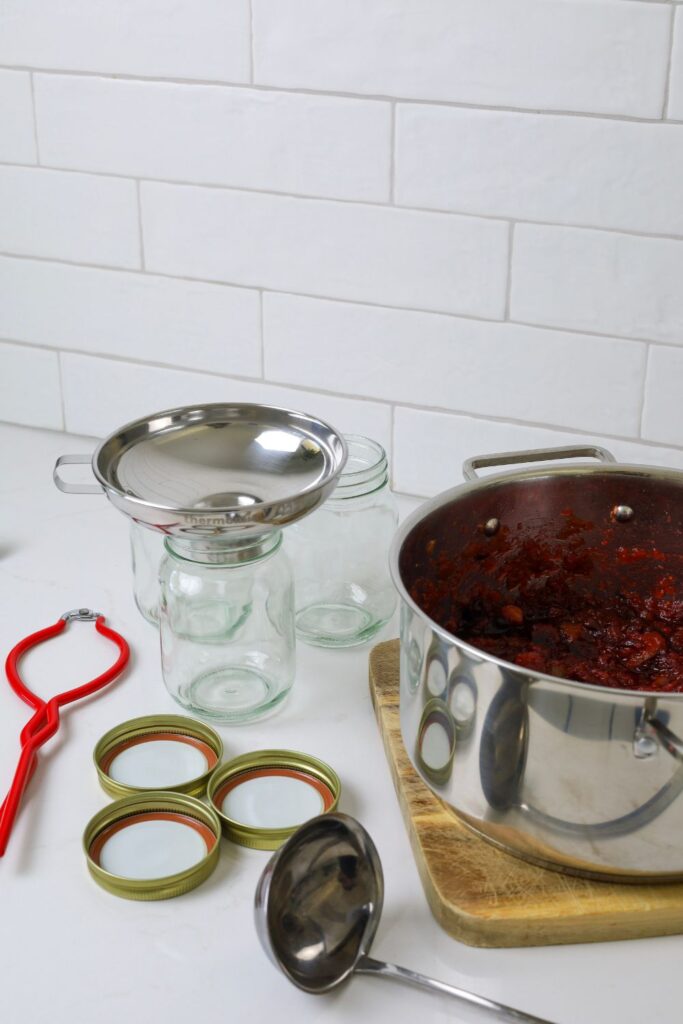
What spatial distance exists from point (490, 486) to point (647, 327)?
32cm

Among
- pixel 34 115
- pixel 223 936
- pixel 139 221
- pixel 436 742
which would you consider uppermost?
pixel 34 115

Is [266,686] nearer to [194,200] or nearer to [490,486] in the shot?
[490,486]

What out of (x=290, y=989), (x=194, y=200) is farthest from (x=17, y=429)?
(x=290, y=989)

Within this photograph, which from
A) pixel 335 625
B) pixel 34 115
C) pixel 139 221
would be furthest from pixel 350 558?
pixel 34 115

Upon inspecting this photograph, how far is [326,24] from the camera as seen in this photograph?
1.14 metres

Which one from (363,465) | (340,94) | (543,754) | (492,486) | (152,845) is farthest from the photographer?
(340,94)

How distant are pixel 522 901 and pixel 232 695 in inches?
12.7

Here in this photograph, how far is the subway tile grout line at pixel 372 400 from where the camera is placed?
3.92 ft

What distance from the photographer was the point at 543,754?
0.70 m

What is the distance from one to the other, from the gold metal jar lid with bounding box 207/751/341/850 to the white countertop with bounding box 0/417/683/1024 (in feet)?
0.07

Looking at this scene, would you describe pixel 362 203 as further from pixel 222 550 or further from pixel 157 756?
pixel 157 756

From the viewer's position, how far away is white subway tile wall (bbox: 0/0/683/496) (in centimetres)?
108

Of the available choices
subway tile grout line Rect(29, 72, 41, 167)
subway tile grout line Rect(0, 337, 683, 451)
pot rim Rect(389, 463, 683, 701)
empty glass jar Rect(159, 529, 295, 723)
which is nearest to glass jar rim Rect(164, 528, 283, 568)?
empty glass jar Rect(159, 529, 295, 723)

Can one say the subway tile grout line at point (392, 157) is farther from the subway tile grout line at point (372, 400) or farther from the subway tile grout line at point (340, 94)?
the subway tile grout line at point (372, 400)
